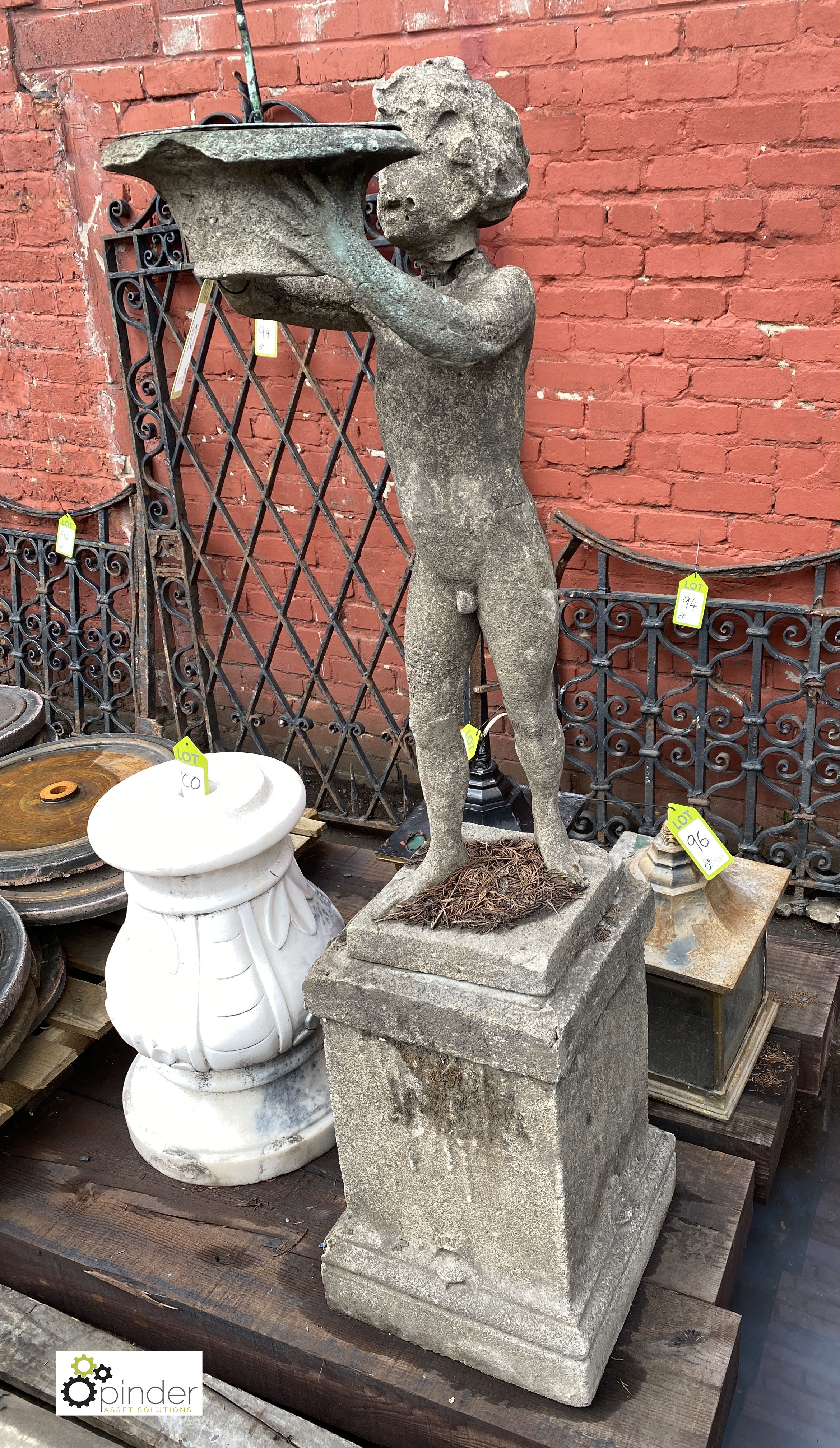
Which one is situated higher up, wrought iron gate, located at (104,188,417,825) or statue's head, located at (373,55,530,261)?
statue's head, located at (373,55,530,261)

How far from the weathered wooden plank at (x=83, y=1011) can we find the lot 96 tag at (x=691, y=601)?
6.20ft

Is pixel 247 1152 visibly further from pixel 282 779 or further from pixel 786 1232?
pixel 786 1232

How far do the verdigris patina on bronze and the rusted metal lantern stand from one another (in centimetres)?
43

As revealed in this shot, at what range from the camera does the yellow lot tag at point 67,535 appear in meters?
4.26

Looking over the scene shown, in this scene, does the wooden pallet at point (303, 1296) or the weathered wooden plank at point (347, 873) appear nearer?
the wooden pallet at point (303, 1296)

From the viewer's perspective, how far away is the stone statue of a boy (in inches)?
55.2

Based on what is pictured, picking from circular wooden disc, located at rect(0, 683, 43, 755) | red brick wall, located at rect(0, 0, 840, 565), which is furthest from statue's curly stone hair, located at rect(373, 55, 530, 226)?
circular wooden disc, located at rect(0, 683, 43, 755)

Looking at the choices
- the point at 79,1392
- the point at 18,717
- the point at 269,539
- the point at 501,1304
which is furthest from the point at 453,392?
the point at 18,717

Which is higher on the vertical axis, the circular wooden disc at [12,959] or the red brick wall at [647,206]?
the red brick wall at [647,206]

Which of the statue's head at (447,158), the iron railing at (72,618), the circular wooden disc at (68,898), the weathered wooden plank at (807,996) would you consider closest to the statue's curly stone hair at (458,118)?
the statue's head at (447,158)

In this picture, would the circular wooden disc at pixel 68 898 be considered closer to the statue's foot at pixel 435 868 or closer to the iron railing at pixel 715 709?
the statue's foot at pixel 435 868

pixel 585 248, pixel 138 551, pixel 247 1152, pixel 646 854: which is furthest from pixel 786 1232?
pixel 138 551

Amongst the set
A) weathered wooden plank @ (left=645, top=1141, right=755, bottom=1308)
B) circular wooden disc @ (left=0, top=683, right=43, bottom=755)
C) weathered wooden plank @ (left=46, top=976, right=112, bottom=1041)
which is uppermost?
circular wooden disc @ (left=0, top=683, right=43, bottom=755)

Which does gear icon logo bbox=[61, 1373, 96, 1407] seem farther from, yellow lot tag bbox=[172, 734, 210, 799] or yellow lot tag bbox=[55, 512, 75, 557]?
yellow lot tag bbox=[55, 512, 75, 557]
